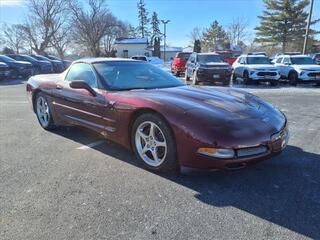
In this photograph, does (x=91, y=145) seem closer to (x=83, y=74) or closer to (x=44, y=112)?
(x=83, y=74)

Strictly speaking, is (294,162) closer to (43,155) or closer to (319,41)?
(43,155)

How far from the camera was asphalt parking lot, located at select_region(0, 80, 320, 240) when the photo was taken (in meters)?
2.91

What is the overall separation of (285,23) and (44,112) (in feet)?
185

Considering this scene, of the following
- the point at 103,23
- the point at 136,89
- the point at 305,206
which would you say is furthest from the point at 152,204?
the point at 103,23

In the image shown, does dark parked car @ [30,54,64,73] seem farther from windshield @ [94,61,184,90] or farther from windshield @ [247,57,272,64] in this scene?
windshield @ [94,61,184,90]

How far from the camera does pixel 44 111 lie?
6.54 meters

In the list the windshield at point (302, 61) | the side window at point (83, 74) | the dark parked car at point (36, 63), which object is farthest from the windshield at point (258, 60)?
the dark parked car at point (36, 63)

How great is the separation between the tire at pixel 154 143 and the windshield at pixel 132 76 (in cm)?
82

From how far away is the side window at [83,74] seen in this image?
518cm

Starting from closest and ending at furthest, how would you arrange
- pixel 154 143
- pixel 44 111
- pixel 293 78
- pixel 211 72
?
pixel 154 143 → pixel 44 111 → pixel 211 72 → pixel 293 78

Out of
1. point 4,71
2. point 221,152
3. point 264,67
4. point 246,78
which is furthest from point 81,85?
point 4,71

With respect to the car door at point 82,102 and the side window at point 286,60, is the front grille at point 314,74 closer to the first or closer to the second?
the side window at point 286,60

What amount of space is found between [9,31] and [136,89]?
80.9 metres

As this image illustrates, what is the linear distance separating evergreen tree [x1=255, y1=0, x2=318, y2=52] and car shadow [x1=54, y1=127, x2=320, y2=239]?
56202 millimetres
